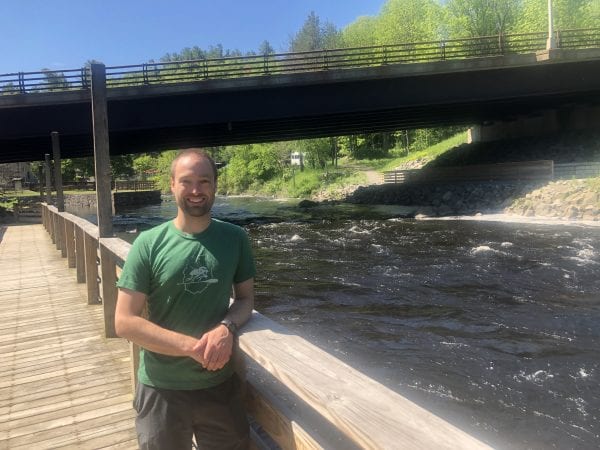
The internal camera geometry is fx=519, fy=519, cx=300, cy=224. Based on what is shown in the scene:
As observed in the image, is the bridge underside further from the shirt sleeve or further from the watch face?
the watch face

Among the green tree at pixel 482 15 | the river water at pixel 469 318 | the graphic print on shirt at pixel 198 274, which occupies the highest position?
the green tree at pixel 482 15

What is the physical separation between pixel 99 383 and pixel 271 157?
193 ft

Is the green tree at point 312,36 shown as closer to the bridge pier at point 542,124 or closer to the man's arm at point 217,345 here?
the bridge pier at point 542,124

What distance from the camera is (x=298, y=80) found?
23922 mm

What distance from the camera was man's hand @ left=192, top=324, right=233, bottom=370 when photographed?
2178 millimetres

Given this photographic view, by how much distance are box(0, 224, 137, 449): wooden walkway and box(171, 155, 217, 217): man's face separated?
2.19 m

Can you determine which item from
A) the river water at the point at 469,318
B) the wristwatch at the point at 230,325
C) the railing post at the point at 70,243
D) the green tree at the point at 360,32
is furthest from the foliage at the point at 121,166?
the wristwatch at the point at 230,325

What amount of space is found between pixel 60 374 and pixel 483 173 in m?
30.5

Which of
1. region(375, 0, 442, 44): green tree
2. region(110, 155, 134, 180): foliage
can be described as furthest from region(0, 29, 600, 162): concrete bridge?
region(110, 155, 134, 180): foliage

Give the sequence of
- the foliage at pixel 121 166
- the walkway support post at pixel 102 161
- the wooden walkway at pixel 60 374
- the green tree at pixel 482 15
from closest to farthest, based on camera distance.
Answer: the wooden walkway at pixel 60 374 → the walkway support post at pixel 102 161 → the green tree at pixel 482 15 → the foliage at pixel 121 166

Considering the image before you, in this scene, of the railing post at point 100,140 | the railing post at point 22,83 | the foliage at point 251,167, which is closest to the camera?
the railing post at point 100,140

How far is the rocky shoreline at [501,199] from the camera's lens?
22131 millimetres

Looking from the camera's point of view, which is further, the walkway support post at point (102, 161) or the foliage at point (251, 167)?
the foliage at point (251, 167)

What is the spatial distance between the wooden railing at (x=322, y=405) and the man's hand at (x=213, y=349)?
8cm
